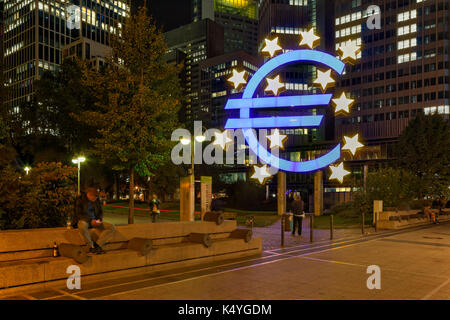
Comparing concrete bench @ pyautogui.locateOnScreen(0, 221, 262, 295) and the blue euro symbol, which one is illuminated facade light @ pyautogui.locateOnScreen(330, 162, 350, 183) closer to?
the blue euro symbol

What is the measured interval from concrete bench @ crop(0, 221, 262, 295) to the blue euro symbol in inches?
557

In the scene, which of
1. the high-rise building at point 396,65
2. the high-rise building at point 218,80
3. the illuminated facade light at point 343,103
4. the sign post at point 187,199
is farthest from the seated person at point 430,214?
the high-rise building at point 218,80

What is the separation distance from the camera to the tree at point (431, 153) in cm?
3975

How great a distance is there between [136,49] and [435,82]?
100550mm

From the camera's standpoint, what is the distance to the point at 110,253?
916 cm

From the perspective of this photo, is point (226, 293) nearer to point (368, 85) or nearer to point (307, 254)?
point (307, 254)

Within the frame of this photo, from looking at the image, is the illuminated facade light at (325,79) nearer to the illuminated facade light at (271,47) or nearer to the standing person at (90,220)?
the illuminated facade light at (271,47)

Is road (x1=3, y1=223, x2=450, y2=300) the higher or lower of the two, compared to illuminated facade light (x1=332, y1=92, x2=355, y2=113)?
lower

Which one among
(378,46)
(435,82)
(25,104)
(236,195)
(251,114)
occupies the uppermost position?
(378,46)

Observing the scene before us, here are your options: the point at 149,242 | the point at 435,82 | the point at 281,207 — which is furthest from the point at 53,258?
the point at 435,82

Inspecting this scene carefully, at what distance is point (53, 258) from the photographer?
27.6 ft

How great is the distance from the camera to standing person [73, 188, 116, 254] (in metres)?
8.80

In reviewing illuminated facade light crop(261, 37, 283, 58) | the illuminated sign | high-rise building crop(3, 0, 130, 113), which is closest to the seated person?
the illuminated sign

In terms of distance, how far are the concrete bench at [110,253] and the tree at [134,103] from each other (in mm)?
5282
